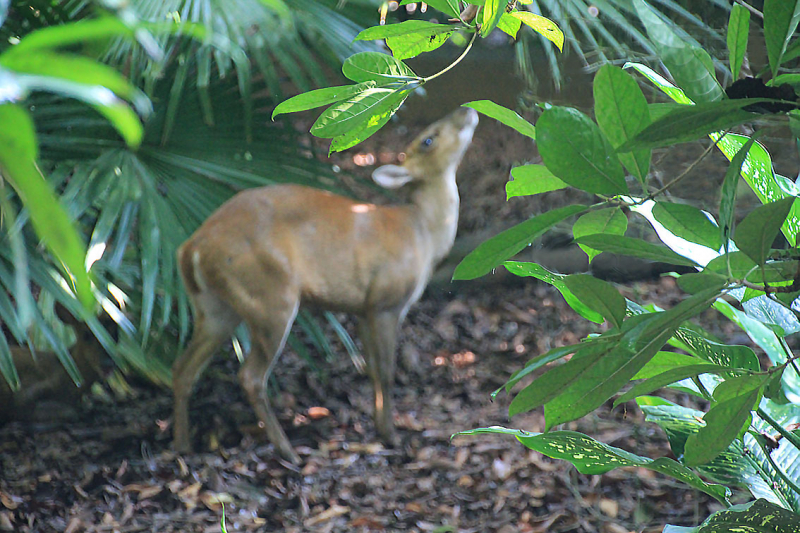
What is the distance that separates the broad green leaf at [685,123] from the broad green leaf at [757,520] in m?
0.41

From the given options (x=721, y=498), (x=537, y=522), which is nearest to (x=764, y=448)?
(x=721, y=498)

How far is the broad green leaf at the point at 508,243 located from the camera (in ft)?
1.78

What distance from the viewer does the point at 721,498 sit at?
0.79 meters

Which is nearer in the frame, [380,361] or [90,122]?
[90,122]

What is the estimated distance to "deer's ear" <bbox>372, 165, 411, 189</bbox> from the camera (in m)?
2.97

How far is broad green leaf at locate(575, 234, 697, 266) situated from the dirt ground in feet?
5.56

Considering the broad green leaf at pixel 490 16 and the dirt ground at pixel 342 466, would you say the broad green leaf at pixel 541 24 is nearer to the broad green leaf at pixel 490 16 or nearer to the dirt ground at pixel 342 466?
the broad green leaf at pixel 490 16

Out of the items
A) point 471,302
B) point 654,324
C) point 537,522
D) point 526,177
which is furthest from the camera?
point 471,302

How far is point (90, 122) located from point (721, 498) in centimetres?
245

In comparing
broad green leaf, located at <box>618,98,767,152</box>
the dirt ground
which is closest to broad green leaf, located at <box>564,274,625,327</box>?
broad green leaf, located at <box>618,98,767,152</box>

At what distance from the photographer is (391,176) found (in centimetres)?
301

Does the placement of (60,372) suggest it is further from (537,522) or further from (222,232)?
(537,522)

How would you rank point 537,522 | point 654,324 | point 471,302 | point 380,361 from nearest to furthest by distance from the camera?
point 654,324, point 537,522, point 380,361, point 471,302

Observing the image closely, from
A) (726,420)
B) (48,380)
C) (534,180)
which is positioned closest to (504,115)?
(534,180)
